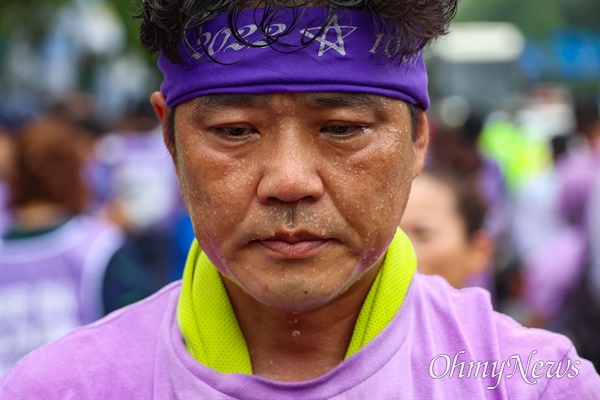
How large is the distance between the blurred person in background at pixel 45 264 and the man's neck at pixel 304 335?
278 cm

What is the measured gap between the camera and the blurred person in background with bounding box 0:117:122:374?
480cm

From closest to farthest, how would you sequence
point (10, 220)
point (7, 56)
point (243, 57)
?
point (243, 57), point (10, 220), point (7, 56)

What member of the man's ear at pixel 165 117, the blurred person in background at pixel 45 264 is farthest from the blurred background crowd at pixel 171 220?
the man's ear at pixel 165 117

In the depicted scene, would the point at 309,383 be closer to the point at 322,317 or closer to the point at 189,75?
the point at 322,317

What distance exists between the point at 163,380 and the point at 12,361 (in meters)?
2.85

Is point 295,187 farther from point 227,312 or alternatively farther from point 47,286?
point 47,286

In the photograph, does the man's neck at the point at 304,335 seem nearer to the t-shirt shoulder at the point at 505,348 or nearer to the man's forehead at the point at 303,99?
the t-shirt shoulder at the point at 505,348

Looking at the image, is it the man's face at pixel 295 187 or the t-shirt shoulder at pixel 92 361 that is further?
the t-shirt shoulder at pixel 92 361

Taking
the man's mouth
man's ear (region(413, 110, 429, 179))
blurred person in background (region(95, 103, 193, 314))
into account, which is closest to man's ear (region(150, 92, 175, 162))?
the man's mouth

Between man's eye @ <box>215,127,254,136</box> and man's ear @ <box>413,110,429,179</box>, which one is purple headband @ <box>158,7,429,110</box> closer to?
man's eye @ <box>215,127,254,136</box>

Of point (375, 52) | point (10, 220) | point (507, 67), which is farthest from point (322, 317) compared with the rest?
point (507, 67)

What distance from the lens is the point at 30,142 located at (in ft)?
17.8

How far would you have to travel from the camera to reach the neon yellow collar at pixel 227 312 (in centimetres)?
219

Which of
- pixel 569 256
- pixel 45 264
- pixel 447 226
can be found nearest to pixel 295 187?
pixel 447 226
